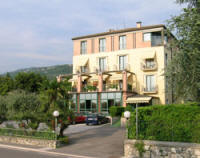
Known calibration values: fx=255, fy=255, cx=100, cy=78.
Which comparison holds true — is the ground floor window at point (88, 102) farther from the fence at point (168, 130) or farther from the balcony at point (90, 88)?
the fence at point (168, 130)

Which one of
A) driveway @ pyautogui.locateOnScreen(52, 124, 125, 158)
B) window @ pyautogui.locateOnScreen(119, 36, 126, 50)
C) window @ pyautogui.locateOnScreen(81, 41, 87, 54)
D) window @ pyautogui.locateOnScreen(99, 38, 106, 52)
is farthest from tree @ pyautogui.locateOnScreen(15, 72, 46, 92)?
driveway @ pyautogui.locateOnScreen(52, 124, 125, 158)

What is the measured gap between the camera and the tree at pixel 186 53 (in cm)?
1375

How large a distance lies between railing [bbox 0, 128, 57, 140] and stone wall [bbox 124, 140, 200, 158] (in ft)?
17.4

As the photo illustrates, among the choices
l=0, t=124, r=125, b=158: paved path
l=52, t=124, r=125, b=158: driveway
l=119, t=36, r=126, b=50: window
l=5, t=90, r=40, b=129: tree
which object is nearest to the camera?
l=0, t=124, r=125, b=158: paved path

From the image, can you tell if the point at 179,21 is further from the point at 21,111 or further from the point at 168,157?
the point at 21,111

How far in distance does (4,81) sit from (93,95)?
21.2 meters

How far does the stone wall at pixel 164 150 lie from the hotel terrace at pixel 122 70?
2157 centimetres

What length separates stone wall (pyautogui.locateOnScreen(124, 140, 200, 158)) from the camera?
11844 millimetres

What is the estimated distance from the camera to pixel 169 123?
12.9m

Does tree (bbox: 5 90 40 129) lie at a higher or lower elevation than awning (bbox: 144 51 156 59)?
lower

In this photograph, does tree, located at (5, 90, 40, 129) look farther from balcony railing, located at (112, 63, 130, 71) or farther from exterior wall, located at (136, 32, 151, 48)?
exterior wall, located at (136, 32, 151, 48)

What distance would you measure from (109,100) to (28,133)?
793 inches

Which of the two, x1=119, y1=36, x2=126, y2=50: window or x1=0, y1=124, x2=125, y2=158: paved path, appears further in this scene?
x1=119, y1=36, x2=126, y2=50: window

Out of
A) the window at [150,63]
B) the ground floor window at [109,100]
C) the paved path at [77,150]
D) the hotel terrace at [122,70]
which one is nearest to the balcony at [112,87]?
the hotel terrace at [122,70]
